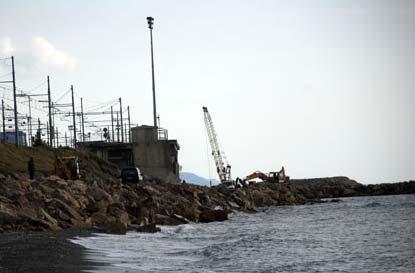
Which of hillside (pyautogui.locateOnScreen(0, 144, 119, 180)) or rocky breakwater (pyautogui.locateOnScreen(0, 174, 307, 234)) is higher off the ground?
hillside (pyautogui.locateOnScreen(0, 144, 119, 180))

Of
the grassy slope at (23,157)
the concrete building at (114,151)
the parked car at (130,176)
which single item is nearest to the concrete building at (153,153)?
the concrete building at (114,151)

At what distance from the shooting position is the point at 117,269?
18.3m

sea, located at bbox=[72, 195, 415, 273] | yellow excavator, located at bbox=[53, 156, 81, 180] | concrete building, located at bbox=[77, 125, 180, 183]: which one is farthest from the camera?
concrete building, located at bbox=[77, 125, 180, 183]

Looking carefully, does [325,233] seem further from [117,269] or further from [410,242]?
[117,269]

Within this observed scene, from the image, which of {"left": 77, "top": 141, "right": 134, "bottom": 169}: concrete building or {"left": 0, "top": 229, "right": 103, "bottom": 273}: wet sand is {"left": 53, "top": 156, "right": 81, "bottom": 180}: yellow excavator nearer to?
{"left": 0, "top": 229, "right": 103, "bottom": 273}: wet sand

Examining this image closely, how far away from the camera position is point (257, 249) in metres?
27.9

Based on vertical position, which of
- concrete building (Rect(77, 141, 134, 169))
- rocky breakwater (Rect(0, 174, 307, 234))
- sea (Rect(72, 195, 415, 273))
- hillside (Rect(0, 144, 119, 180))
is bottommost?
sea (Rect(72, 195, 415, 273))

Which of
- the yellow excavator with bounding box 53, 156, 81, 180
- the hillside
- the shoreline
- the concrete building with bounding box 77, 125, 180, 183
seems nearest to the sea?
the shoreline

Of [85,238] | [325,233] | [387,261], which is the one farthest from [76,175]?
[387,261]

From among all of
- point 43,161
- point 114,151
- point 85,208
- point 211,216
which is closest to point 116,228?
point 85,208

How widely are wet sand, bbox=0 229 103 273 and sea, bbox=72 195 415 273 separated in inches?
21.8

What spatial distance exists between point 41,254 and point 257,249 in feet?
36.4

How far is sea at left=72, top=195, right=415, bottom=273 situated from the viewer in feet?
69.3

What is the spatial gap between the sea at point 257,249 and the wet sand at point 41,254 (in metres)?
0.55
